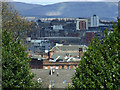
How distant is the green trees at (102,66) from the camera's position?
568 centimetres

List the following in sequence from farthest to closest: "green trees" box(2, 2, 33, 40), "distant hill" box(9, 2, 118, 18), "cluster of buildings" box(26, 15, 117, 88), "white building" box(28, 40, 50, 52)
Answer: "green trees" box(2, 2, 33, 40) → "white building" box(28, 40, 50, 52) → "cluster of buildings" box(26, 15, 117, 88) → "distant hill" box(9, 2, 118, 18)

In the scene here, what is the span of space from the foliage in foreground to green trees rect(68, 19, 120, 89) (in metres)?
1.19

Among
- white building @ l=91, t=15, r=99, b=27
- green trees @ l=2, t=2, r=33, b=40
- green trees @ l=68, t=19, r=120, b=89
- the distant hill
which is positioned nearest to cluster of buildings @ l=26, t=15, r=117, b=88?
white building @ l=91, t=15, r=99, b=27

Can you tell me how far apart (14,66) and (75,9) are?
2.61m

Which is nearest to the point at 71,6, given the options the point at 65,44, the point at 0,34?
the point at 65,44

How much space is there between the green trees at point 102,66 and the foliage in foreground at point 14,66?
46.8 inches

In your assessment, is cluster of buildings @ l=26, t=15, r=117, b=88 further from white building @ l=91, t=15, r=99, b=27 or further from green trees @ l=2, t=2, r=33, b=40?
green trees @ l=2, t=2, r=33, b=40

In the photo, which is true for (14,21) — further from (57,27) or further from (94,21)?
(94,21)

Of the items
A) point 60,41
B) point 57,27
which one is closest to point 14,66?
point 60,41

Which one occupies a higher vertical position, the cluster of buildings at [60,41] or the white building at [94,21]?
the white building at [94,21]

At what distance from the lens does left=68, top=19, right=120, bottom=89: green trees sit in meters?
5.68

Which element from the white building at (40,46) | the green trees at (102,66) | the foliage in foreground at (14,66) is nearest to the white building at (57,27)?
the white building at (40,46)

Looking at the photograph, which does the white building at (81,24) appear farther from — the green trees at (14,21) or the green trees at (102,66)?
the green trees at (14,21)

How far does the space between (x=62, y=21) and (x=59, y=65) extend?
4.30 ft
